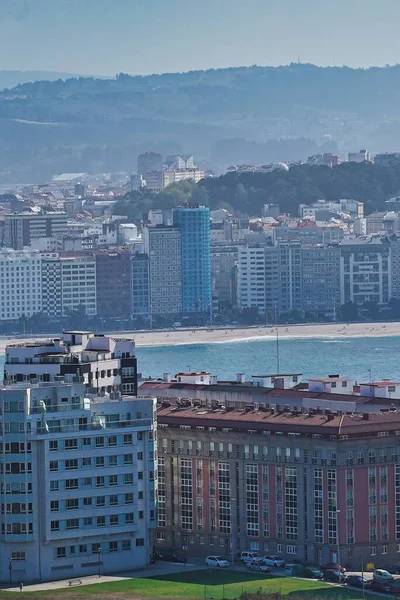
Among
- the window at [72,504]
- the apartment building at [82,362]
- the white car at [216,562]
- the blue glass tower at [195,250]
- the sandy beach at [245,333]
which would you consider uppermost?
the blue glass tower at [195,250]

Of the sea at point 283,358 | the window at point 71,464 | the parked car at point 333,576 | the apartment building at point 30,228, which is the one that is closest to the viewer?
the parked car at point 333,576

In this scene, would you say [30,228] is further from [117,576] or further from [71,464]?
[117,576]

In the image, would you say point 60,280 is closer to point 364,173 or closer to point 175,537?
point 364,173

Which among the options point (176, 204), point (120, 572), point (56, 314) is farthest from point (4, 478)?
point (176, 204)

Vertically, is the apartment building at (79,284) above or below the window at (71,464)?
above

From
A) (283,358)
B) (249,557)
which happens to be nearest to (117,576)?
(249,557)

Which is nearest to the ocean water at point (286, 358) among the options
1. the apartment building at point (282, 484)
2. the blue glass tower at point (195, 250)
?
the blue glass tower at point (195, 250)

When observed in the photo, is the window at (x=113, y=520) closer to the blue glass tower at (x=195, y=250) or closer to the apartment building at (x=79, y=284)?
the apartment building at (x=79, y=284)
